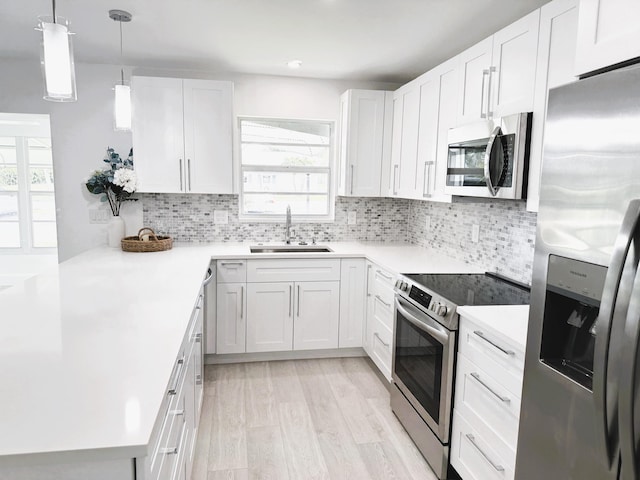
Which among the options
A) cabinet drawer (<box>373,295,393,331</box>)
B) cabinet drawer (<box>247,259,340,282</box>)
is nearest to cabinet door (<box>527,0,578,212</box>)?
cabinet drawer (<box>373,295,393,331</box>)

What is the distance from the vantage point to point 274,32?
2.79 meters

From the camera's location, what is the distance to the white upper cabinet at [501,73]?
200 centimetres

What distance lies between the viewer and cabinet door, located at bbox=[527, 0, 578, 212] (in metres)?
1.75

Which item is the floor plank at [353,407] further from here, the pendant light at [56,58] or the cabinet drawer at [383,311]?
the pendant light at [56,58]

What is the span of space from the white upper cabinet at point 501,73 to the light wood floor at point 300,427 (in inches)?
76.3

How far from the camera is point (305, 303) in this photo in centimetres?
358

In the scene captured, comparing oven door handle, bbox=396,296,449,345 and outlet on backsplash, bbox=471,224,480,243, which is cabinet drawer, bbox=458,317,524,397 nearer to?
oven door handle, bbox=396,296,449,345

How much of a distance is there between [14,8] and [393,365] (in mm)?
3104

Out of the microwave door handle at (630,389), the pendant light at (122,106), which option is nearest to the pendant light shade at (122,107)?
the pendant light at (122,106)

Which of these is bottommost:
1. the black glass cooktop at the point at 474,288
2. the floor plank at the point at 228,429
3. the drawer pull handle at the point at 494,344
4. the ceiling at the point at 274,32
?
the floor plank at the point at 228,429

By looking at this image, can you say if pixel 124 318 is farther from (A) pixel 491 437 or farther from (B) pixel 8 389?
(A) pixel 491 437

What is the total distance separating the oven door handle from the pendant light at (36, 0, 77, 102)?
6.42 feet

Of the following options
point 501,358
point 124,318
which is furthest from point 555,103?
point 124,318

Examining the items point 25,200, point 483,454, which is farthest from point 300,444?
point 25,200
